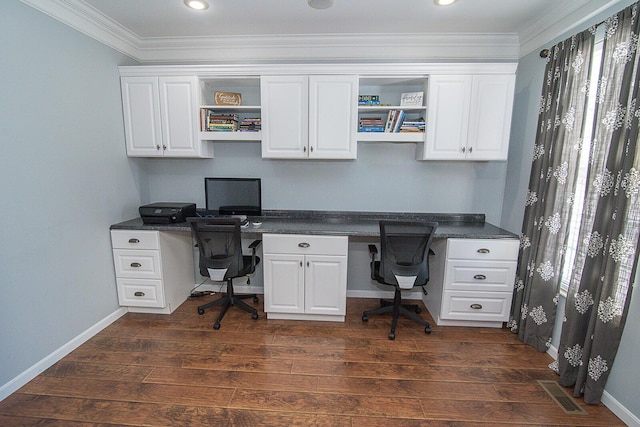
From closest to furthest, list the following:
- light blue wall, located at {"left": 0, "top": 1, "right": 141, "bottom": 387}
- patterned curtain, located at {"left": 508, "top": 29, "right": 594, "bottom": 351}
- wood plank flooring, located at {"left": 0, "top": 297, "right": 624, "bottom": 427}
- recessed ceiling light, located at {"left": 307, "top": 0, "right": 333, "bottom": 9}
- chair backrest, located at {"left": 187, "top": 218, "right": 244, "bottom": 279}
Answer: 1. wood plank flooring, located at {"left": 0, "top": 297, "right": 624, "bottom": 427}
2. light blue wall, located at {"left": 0, "top": 1, "right": 141, "bottom": 387}
3. patterned curtain, located at {"left": 508, "top": 29, "right": 594, "bottom": 351}
4. recessed ceiling light, located at {"left": 307, "top": 0, "right": 333, "bottom": 9}
5. chair backrest, located at {"left": 187, "top": 218, "right": 244, "bottom": 279}

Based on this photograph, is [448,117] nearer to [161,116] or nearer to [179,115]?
[179,115]

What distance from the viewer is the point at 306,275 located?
2553 mm

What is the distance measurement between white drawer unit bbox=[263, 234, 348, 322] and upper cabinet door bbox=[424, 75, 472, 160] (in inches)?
46.6

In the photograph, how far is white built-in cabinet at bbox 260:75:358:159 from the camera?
8.36 ft

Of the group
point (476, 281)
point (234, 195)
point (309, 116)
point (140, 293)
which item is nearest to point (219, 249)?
point (234, 195)

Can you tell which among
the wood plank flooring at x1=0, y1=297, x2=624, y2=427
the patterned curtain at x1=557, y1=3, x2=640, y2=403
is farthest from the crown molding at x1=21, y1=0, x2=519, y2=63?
the wood plank flooring at x1=0, y1=297, x2=624, y2=427

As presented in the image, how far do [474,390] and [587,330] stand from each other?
2.55 feet

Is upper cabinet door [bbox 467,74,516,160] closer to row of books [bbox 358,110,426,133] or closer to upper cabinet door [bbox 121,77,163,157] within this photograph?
row of books [bbox 358,110,426,133]

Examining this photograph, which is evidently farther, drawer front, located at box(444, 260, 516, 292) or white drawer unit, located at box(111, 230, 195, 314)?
white drawer unit, located at box(111, 230, 195, 314)

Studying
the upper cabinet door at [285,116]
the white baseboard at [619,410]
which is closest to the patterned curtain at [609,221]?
the white baseboard at [619,410]

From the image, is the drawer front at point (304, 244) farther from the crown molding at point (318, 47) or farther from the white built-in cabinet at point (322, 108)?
the crown molding at point (318, 47)

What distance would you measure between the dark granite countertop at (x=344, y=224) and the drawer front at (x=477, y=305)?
1.74 feet

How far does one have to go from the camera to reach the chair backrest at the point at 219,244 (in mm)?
2371

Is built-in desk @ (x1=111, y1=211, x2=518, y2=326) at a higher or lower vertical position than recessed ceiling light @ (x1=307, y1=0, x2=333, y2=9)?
lower
